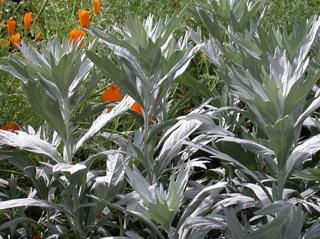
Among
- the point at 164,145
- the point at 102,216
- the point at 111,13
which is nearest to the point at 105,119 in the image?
the point at 164,145

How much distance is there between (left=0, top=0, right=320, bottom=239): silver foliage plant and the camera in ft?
7.02

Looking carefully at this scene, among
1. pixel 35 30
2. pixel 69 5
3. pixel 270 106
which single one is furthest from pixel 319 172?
pixel 69 5

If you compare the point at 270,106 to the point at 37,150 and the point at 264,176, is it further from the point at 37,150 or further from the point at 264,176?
the point at 37,150

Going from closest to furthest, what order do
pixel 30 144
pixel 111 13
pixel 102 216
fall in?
pixel 30 144
pixel 102 216
pixel 111 13

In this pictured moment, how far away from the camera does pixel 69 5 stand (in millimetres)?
4898

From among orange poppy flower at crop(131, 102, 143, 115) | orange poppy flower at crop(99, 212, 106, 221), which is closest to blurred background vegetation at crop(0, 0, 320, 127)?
orange poppy flower at crop(131, 102, 143, 115)

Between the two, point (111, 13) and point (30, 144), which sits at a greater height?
point (111, 13)

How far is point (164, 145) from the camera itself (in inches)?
97.6

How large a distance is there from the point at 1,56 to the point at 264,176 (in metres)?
1.84

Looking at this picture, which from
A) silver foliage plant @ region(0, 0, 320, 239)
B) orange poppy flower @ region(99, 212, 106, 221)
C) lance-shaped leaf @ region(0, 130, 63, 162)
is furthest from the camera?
orange poppy flower @ region(99, 212, 106, 221)

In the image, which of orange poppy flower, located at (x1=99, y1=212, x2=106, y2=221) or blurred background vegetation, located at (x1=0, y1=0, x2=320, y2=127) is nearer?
orange poppy flower, located at (x1=99, y1=212, x2=106, y2=221)

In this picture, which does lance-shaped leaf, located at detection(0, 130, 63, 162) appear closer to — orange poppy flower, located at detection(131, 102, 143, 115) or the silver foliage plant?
the silver foliage plant

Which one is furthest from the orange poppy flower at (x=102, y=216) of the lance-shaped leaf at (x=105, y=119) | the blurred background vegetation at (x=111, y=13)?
the blurred background vegetation at (x=111, y=13)

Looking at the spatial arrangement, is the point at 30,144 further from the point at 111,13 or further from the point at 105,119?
the point at 111,13
